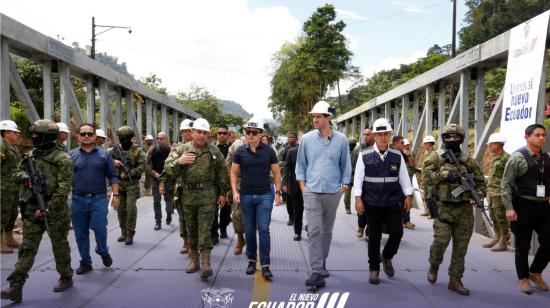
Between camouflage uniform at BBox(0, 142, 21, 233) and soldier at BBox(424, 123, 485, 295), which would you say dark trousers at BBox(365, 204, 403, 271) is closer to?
soldier at BBox(424, 123, 485, 295)

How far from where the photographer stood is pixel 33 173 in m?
4.55

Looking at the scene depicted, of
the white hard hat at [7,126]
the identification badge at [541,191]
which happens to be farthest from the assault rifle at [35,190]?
the identification badge at [541,191]

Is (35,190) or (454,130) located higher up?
(454,130)

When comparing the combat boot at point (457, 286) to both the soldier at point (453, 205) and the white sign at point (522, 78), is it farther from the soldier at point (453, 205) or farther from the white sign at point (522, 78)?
the white sign at point (522, 78)

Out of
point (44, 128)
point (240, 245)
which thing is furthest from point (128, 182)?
point (44, 128)

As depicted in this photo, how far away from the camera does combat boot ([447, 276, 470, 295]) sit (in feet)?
15.2

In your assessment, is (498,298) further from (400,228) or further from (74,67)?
(74,67)

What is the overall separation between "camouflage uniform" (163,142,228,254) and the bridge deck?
503mm

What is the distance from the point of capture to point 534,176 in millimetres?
4676

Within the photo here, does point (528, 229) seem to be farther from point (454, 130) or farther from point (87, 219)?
point (87, 219)

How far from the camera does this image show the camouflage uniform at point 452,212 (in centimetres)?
475

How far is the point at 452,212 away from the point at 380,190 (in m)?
0.79

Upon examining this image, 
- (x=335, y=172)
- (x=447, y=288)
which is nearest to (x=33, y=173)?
(x=335, y=172)

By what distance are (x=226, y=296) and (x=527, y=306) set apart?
2.97m
